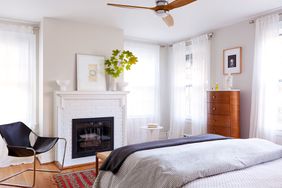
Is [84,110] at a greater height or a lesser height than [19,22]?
lesser

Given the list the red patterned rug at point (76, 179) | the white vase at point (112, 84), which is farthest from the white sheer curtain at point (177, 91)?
the red patterned rug at point (76, 179)

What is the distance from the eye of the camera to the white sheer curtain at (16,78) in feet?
13.0

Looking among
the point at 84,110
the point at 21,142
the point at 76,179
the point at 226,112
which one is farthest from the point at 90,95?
the point at 226,112

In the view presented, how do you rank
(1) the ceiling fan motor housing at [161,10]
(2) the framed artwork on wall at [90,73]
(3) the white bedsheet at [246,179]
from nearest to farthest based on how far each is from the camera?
1. (3) the white bedsheet at [246,179]
2. (1) the ceiling fan motor housing at [161,10]
3. (2) the framed artwork on wall at [90,73]

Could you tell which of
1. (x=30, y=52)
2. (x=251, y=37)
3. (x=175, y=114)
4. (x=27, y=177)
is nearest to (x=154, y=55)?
(x=175, y=114)

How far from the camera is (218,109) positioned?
4059mm

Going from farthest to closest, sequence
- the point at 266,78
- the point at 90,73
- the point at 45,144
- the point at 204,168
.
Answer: the point at 90,73 → the point at 266,78 → the point at 45,144 → the point at 204,168

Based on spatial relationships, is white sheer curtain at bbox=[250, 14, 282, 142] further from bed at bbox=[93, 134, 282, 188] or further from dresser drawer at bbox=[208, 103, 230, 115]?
bed at bbox=[93, 134, 282, 188]

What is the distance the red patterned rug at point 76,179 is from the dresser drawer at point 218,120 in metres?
2.21

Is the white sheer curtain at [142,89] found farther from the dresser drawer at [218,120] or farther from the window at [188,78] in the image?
the dresser drawer at [218,120]

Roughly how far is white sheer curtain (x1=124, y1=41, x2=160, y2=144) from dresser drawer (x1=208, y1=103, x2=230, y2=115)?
5.60 ft

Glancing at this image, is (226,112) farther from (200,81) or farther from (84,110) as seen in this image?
(84,110)

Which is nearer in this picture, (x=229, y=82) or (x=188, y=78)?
(x=229, y=82)

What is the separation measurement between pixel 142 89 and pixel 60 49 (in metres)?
2.11
